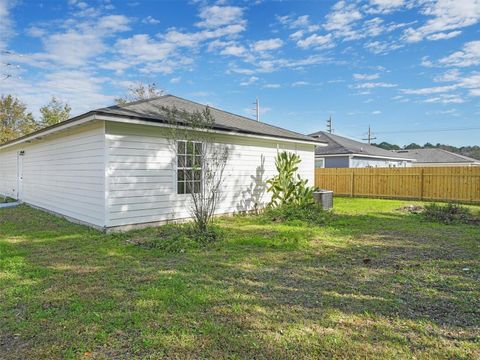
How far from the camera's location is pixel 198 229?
6410mm

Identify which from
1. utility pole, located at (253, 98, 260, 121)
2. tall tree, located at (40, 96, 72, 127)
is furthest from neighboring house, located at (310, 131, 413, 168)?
tall tree, located at (40, 96, 72, 127)

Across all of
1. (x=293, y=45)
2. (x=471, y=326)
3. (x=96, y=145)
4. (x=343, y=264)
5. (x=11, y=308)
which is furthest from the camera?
(x=293, y=45)

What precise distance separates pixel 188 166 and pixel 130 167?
56.0 inches

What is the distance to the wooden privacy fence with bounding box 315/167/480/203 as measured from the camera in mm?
13445

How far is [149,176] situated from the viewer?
296 inches

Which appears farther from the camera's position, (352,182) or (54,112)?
(54,112)

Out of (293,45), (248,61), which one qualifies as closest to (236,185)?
(293,45)

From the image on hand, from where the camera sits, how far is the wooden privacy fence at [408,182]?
1345 centimetres

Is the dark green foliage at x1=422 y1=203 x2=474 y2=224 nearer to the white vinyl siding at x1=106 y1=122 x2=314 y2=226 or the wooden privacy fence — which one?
the wooden privacy fence

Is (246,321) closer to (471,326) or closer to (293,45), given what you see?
(471,326)

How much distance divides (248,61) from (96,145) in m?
11.3

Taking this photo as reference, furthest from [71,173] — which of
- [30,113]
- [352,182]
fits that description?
[30,113]

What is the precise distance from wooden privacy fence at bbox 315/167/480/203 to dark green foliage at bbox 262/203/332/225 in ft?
26.4

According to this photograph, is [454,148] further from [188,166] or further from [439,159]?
Result: [188,166]
